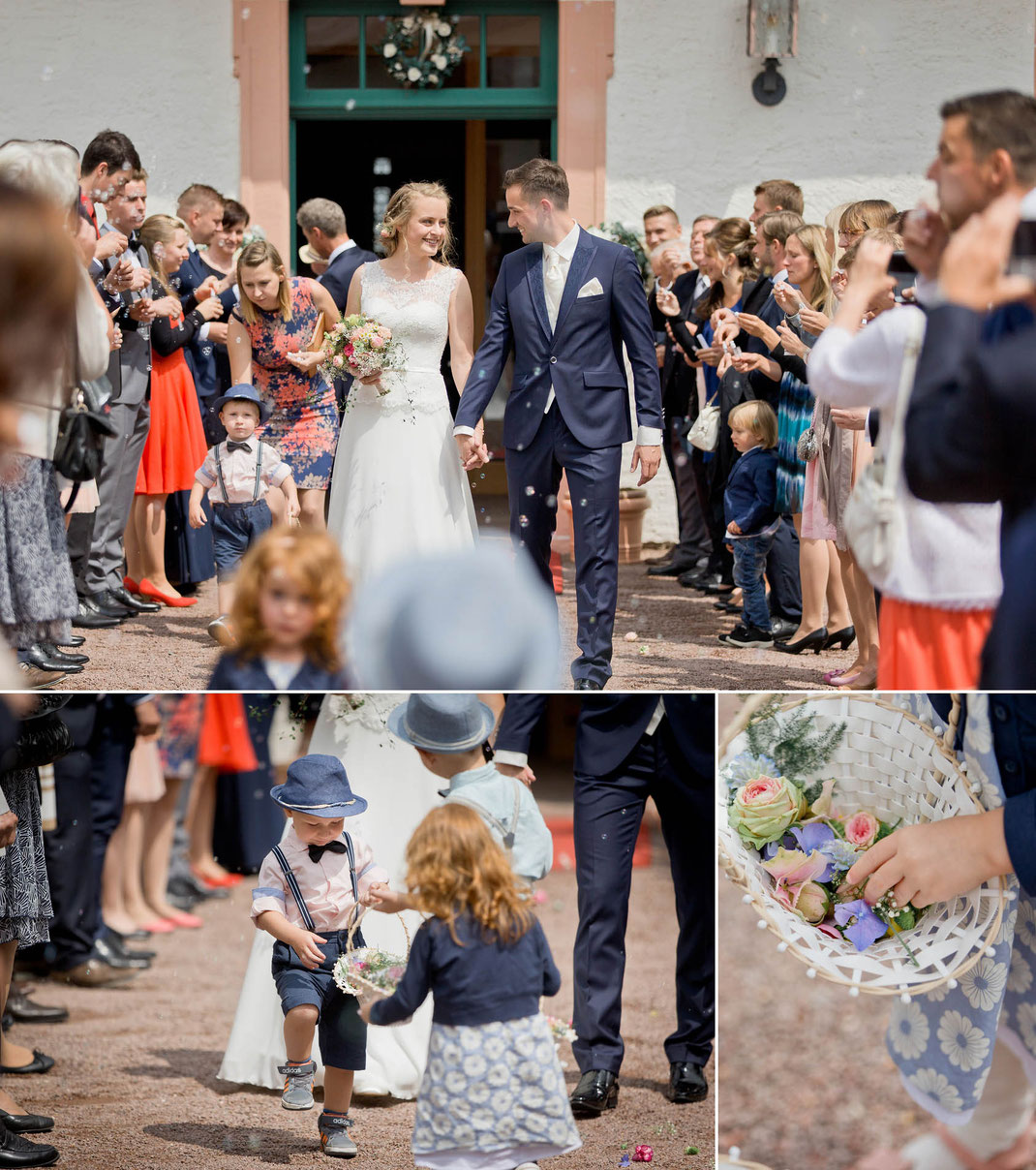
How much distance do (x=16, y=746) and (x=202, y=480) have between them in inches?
25.3

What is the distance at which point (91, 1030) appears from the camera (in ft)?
8.84

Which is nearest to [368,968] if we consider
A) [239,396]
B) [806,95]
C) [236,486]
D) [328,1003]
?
[328,1003]

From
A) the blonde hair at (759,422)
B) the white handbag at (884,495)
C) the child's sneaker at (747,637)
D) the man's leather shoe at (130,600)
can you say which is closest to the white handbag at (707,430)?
the blonde hair at (759,422)

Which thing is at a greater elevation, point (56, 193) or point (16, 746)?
point (56, 193)

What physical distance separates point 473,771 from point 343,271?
1990 mm

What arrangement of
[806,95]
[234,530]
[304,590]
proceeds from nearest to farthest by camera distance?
1. [304,590]
2. [234,530]
3. [806,95]

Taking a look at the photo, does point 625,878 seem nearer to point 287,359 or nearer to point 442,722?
point 442,722

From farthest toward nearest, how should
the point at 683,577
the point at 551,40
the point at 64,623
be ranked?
1. the point at 683,577
2. the point at 551,40
3. the point at 64,623

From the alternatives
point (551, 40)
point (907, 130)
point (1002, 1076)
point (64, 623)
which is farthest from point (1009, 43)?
point (64, 623)

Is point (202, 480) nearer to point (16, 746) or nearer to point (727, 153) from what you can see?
point (16, 746)

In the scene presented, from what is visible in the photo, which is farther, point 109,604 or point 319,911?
point 109,604

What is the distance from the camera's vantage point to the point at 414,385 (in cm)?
392

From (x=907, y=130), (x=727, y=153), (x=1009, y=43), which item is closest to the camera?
(x=907, y=130)

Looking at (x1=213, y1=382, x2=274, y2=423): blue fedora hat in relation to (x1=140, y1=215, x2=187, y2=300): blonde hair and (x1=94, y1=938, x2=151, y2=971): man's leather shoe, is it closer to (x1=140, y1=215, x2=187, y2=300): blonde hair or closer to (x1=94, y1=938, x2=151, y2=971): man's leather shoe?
(x1=140, y1=215, x2=187, y2=300): blonde hair
